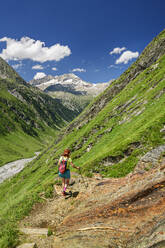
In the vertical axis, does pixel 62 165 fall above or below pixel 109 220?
above

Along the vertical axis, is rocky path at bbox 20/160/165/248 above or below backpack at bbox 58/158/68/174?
below

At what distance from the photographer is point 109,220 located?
973 centimetres

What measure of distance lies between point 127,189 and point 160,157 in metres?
6.95

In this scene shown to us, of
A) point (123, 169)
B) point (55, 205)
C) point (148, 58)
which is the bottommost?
point (123, 169)

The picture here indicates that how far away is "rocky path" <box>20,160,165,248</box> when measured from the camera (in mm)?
7902

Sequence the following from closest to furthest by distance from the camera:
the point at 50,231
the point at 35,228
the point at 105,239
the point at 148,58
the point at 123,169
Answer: the point at 105,239
the point at 50,231
the point at 35,228
the point at 123,169
the point at 148,58

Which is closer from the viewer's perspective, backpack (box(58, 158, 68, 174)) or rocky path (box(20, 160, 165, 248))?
rocky path (box(20, 160, 165, 248))

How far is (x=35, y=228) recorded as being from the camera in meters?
12.0

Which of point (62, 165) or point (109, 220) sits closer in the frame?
point (109, 220)

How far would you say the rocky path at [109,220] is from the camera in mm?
7902

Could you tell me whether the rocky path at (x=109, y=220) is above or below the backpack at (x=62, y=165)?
below

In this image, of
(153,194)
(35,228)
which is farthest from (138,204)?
(35,228)

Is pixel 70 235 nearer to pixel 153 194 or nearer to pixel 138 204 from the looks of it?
pixel 138 204

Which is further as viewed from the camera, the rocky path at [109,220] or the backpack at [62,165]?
the backpack at [62,165]
